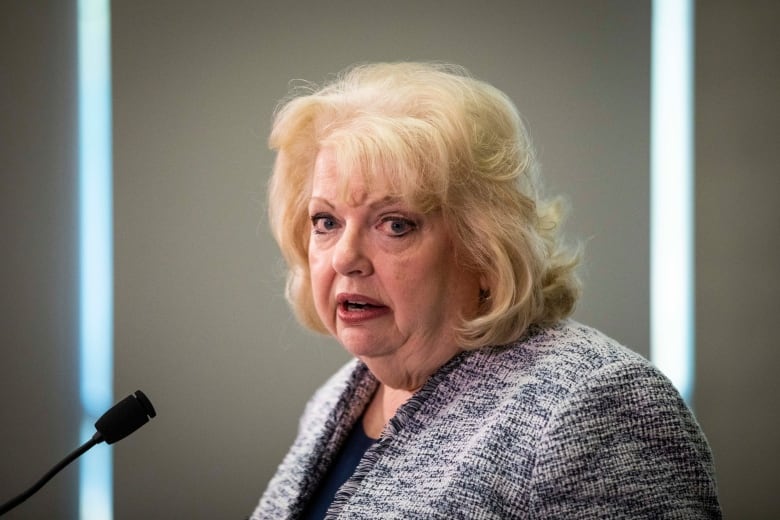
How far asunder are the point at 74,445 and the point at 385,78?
1.58 meters

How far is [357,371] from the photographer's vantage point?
169 cm

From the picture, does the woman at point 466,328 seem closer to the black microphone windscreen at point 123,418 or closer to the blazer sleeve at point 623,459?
the blazer sleeve at point 623,459

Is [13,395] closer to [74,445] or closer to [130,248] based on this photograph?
[74,445]

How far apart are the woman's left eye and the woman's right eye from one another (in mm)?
115

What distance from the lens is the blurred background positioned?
7.18 ft

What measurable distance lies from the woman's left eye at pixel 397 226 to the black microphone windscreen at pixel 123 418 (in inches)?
18.6

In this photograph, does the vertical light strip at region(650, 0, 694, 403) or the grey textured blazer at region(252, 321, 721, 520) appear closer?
the grey textured blazer at region(252, 321, 721, 520)

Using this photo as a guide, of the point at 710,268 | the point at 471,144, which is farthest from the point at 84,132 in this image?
the point at 710,268

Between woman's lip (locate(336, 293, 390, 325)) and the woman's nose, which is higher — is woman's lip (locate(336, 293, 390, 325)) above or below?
below

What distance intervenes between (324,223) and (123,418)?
1.58 ft

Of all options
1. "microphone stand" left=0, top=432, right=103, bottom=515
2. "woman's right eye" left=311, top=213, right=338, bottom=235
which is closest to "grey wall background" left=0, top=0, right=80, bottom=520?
"woman's right eye" left=311, top=213, right=338, bottom=235

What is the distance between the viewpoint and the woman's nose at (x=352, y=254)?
1343 millimetres

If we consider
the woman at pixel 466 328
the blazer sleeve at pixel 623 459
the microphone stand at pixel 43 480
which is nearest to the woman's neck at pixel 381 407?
the woman at pixel 466 328

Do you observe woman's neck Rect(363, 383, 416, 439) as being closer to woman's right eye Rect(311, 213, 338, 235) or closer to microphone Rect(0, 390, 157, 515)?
woman's right eye Rect(311, 213, 338, 235)
